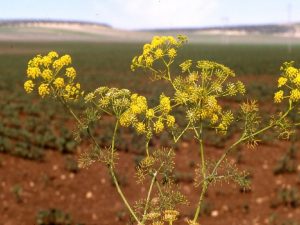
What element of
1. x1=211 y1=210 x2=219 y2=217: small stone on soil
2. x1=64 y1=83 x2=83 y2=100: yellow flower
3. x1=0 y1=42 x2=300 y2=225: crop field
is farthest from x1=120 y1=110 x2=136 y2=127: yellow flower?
x1=211 y1=210 x2=219 y2=217: small stone on soil

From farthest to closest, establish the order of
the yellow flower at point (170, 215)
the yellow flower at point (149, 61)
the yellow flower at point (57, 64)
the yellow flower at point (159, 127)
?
the yellow flower at point (149, 61), the yellow flower at point (57, 64), the yellow flower at point (159, 127), the yellow flower at point (170, 215)

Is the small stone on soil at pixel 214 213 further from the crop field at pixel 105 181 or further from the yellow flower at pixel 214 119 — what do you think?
the yellow flower at pixel 214 119

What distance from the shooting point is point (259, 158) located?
47.3ft

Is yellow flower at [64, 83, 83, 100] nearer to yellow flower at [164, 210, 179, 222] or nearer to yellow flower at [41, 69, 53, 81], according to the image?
yellow flower at [41, 69, 53, 81]

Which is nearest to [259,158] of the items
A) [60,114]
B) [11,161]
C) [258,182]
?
[258,182]

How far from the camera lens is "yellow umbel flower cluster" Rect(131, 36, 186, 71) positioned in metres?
2.82

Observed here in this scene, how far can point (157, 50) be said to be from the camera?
285 cm

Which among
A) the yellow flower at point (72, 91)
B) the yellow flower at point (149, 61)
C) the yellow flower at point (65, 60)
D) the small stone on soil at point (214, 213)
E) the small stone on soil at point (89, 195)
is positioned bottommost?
the small stone on soil at point (89, 195)

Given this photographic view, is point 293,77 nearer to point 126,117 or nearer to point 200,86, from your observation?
point 200,86

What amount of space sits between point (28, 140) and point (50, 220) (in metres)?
6.58

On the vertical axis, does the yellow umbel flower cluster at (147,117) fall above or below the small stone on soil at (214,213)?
above

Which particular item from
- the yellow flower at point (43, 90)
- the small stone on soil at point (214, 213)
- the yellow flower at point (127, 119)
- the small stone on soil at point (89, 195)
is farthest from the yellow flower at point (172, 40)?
the small stone on soil at point (89, 195)

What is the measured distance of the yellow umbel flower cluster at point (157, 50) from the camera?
9.26ft

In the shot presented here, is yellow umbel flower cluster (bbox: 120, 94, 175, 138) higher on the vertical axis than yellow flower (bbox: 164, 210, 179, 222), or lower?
higher
